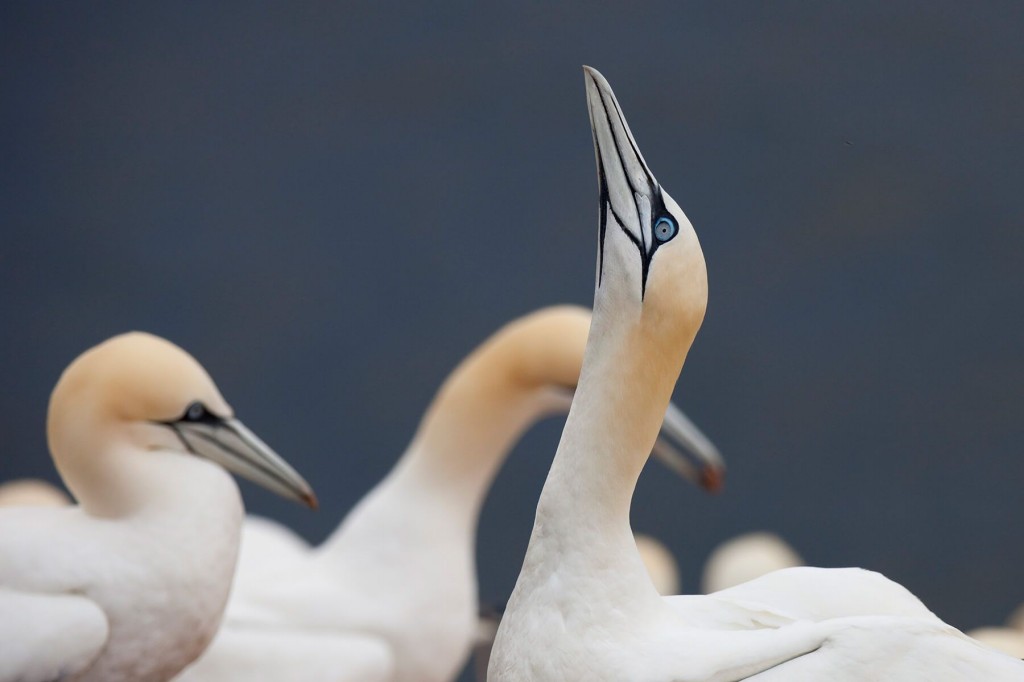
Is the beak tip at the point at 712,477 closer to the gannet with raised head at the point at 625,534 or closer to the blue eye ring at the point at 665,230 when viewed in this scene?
the gannet with raised head at the point at 625,534

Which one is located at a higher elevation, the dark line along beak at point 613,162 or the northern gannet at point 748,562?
the dark line along beak at point 613,162

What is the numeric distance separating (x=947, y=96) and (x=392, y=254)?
2950mm

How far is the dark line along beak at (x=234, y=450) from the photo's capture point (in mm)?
3473

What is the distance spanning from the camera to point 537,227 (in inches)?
308

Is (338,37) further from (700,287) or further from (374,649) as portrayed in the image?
(700,287)

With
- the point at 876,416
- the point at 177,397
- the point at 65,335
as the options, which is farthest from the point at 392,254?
the point at 177,397

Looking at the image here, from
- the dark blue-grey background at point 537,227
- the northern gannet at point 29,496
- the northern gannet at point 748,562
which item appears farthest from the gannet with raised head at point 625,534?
the dark blue-grey background at point 537,227

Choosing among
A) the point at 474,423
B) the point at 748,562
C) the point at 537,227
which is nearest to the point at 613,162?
the point at 474,423

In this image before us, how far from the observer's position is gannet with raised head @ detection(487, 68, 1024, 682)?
2250mm

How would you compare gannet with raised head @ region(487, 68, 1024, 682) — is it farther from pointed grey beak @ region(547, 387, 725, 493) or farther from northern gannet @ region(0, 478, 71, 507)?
northern gannet @ region(0, 478, 71, 507)

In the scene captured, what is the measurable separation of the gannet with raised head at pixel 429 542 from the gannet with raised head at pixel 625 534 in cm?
177

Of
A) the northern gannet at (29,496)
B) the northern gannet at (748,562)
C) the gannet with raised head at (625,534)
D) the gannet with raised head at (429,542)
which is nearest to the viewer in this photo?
the gannet with raised head at (625,534)

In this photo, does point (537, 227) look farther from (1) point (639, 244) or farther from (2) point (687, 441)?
(1) point (639, 244)

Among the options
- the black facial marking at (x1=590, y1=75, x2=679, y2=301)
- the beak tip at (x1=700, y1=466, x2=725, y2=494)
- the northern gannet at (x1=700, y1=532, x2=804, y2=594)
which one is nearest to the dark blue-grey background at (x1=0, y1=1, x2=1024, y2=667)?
the northern gannet at (x1=700, y1=532, x2=804, y2=594)
